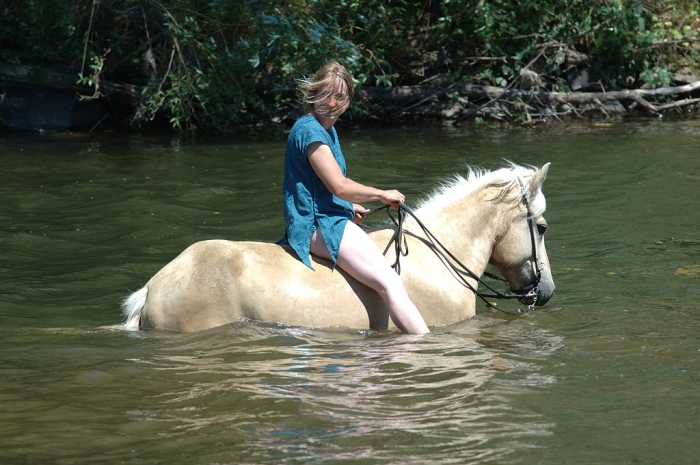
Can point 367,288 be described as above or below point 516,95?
below

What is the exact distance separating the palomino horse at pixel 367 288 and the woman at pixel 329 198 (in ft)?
0.60

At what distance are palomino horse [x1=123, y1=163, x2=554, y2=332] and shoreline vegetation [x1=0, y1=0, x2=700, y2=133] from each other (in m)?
8.43

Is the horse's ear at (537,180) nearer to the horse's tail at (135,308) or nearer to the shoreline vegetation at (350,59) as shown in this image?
the horse's tail at (135,308)

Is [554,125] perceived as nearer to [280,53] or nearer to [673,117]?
[673,117]

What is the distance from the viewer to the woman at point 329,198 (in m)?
5.72

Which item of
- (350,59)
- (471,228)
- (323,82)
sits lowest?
(471,228)

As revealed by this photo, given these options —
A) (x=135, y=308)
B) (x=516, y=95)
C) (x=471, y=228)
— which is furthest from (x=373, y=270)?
(x=516, y=95)

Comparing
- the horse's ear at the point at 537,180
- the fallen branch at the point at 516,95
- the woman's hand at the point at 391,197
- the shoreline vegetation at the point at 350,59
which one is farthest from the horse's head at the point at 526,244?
the fallen branch at the point at 516,95

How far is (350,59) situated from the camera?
1443cm

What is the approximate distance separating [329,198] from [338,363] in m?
1.17

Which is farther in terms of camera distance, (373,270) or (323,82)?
(373,270)

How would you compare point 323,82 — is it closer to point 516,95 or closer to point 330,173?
point 330,173

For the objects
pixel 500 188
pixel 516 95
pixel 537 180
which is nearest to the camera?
pixel 537 180

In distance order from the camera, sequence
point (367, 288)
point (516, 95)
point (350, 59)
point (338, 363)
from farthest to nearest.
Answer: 1. point (516, 95)
2. point (350, 59)
3. point (367, 288)
4. point (338, 363)
